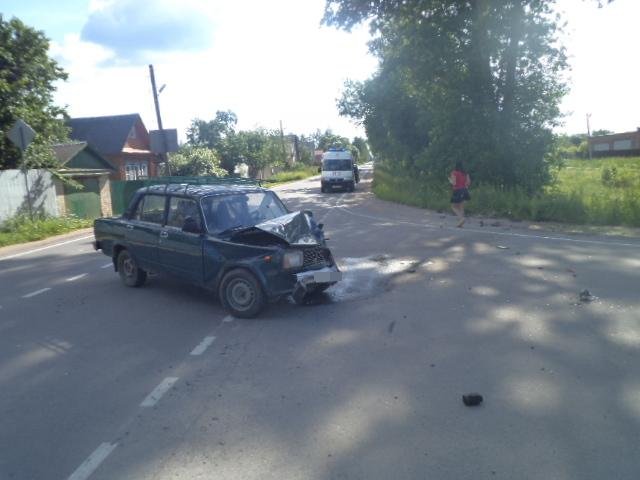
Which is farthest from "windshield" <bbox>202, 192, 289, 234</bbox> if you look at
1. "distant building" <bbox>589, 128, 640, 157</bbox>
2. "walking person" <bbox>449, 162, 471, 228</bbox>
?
"distant building" <bbox>589, 128, 640, 157</bbox>

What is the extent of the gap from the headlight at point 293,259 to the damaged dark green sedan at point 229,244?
0.04ft

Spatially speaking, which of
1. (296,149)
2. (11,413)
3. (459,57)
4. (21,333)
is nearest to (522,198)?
(459,57)

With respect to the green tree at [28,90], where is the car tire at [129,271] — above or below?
below

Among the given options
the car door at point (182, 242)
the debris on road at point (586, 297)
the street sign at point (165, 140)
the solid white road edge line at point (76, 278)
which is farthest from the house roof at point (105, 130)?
the debris on road at point (586, 297)

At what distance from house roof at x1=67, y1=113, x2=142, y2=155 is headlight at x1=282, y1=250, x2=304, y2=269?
1549 inches

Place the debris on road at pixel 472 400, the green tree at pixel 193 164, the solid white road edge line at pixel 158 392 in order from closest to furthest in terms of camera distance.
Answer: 1. the debris on road at pixel 472 400
2. the solid white road edge line at pixel 158 392
3. the green tree at pixel 193 164

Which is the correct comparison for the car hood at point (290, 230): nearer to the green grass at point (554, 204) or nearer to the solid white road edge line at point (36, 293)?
the solid white road edge line at point (36, 293)

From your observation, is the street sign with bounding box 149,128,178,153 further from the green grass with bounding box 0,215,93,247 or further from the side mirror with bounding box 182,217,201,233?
the side mirror with bounding box 182,217,201,233

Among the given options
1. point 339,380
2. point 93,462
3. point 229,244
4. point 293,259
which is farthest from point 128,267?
point 93,462

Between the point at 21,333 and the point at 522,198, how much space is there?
15.1 m

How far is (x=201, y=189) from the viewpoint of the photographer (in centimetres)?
810

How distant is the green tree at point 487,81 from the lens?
2175 centimetres

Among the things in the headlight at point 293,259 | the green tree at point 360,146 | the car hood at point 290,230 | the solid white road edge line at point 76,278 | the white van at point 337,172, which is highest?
the green tree at point 360,146

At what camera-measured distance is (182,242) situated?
7.75 m
